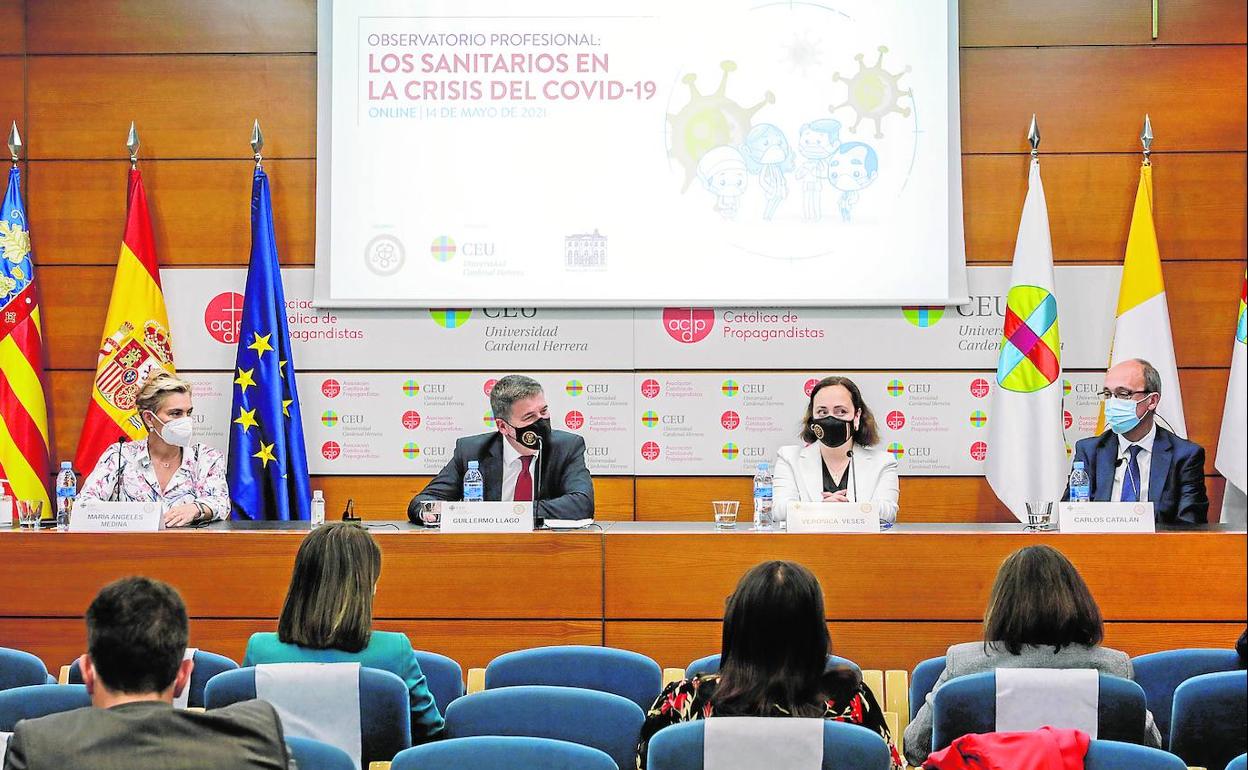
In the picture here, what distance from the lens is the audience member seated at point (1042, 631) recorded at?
9.70 feet

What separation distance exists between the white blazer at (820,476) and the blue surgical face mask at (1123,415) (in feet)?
3.07

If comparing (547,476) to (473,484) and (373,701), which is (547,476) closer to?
(473,484)

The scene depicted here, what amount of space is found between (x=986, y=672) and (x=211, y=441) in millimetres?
4567

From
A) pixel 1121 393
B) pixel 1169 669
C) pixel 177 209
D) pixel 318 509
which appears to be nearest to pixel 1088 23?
pixel 1121 393

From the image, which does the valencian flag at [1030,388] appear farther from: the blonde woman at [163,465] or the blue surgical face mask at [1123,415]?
the blonde woman at [163,465]

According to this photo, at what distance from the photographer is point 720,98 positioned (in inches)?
243

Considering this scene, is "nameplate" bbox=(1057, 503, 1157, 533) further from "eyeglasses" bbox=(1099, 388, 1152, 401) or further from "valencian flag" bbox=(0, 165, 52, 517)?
"valencian flag" bbox=(0, 165, 52, 517)

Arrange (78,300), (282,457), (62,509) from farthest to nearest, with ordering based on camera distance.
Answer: (78,300) → (282,457) → (62,509)

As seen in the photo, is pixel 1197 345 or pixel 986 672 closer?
pixel 986 672

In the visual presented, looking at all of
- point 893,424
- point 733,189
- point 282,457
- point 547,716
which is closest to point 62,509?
point 282,457

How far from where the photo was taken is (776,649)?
8.64 feet

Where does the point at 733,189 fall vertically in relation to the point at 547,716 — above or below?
above

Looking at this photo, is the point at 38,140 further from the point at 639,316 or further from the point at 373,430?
the point at 639,316

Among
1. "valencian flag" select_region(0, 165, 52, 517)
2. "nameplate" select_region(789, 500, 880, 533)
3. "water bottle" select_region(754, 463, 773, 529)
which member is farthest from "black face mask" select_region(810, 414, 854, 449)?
"valencian flag" select_region(0, 165, 52, 517)
